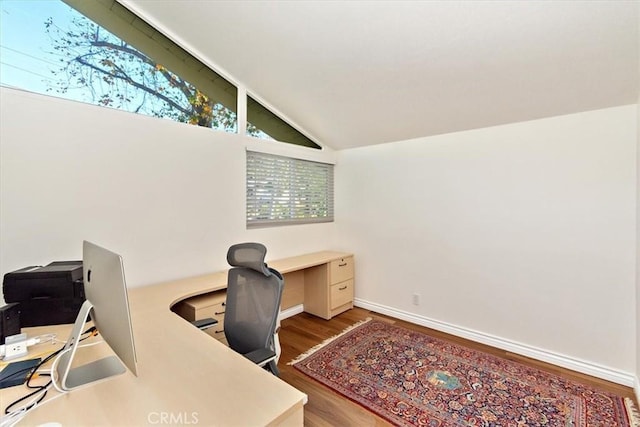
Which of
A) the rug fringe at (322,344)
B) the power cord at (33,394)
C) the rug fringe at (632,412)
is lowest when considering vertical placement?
the rug fringe at (632,412)

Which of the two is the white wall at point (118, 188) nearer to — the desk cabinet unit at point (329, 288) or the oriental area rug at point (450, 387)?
the desk cabinet unit at point (329, 288)

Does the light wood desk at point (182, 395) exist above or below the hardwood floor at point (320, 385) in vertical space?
above

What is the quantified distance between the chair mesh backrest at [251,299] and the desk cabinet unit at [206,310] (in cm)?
40

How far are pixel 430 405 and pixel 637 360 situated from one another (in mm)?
1641

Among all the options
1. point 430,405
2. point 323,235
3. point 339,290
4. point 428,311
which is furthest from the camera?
point 323,235

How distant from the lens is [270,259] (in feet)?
11.2

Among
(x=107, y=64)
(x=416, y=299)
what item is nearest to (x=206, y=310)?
(x=107, y=64)

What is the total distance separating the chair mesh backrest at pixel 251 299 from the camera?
66.5 inches

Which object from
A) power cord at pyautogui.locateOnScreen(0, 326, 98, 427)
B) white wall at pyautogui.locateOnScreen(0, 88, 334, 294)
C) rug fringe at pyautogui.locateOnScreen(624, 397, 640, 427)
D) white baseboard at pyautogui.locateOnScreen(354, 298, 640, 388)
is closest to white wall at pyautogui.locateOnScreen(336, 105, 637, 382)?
white baseboard at pyautogui.locateOnScreen(354, 298, 640, 388)

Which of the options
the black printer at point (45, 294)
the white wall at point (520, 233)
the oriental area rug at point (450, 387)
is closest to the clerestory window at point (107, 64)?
the black printer at point (45, 294)

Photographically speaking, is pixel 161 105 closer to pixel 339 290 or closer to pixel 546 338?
pixel 339 290

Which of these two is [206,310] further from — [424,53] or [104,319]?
[424,53]

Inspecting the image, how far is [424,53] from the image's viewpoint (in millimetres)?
2117

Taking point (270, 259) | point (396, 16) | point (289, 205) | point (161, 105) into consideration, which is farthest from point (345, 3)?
point (270, 259)
